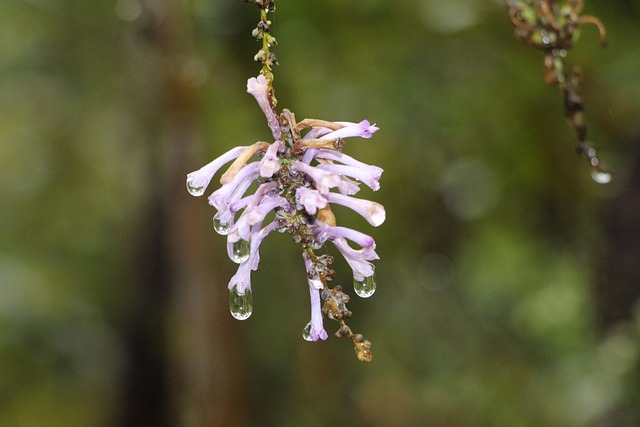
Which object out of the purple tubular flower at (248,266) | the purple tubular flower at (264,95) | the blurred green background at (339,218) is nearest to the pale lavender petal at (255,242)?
the purple tubular flower at (248,266)

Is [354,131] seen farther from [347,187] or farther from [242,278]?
[242,278]

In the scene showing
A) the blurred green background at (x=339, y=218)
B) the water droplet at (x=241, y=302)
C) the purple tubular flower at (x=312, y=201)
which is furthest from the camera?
the blurred green background at (x=339, y=218)

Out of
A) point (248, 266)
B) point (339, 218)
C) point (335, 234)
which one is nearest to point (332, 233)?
point (335, 234)

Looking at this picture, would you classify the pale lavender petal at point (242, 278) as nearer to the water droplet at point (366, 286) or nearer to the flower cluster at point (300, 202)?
the flower cluster at point (300, 202)

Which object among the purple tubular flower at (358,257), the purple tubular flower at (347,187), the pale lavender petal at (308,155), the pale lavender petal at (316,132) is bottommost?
the purple tubular flower at (358,257)

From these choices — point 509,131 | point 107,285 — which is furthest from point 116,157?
point 509,131

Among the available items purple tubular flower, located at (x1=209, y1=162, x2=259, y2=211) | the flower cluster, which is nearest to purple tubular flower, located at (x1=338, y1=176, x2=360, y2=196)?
the flower cluster

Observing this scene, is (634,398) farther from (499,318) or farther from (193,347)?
(193,347)
